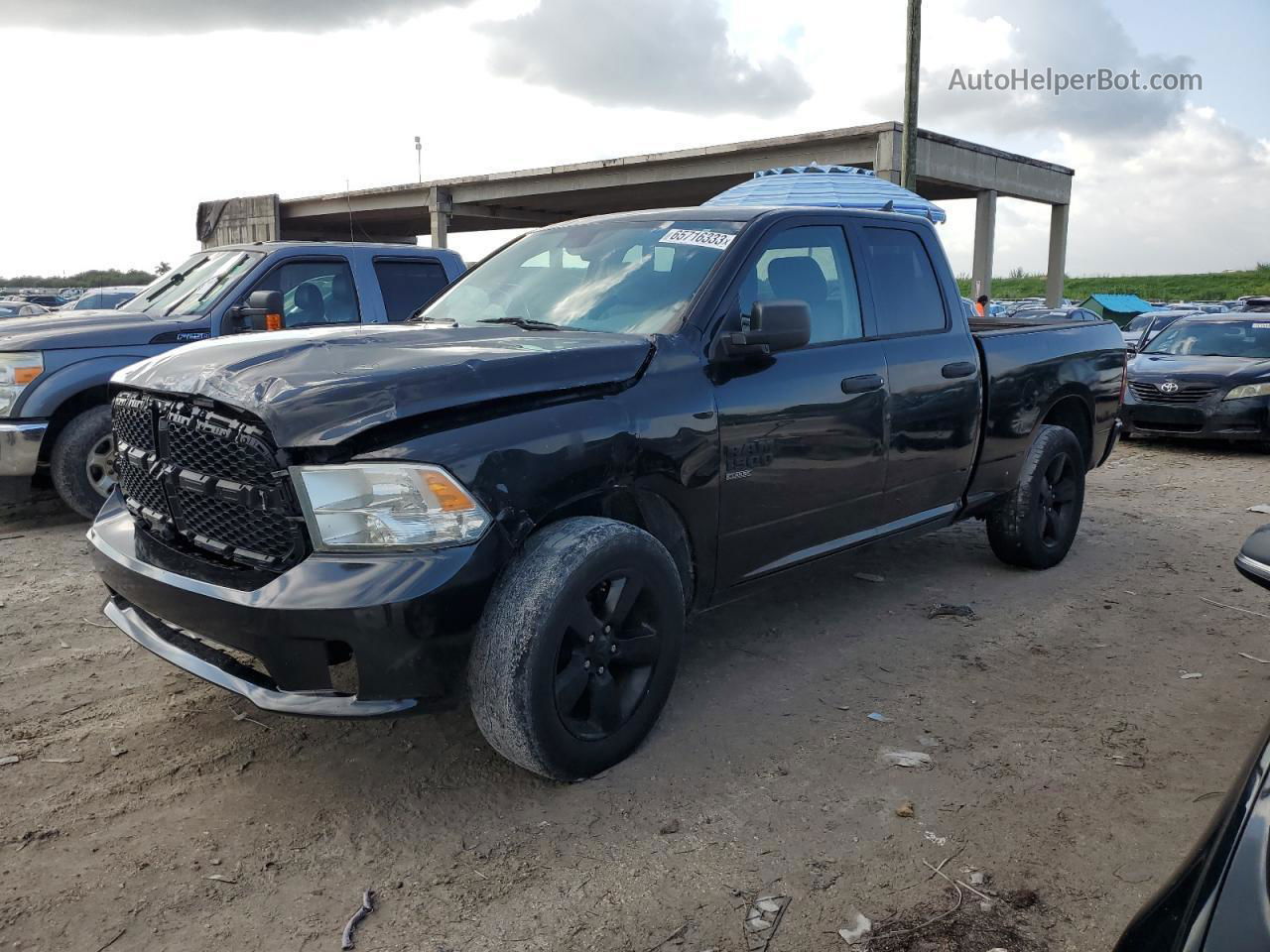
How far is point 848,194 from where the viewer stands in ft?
35.3

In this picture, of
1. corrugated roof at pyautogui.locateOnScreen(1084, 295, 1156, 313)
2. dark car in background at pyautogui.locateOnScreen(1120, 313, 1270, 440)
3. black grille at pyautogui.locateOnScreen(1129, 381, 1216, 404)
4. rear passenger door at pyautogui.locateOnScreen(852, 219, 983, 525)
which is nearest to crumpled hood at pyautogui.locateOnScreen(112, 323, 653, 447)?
rear passenger door at pyautogui.locateOnScreen(852, 219, 983, 525)

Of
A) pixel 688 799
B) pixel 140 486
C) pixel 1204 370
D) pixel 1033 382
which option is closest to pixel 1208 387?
pixel 1204 370

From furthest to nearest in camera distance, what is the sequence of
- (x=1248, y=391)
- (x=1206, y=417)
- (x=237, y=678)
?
1. (x=1206, y=417)
2. (x=1248, y=391)
3. (x=237, y=678)

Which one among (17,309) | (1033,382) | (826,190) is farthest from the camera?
(17,309)

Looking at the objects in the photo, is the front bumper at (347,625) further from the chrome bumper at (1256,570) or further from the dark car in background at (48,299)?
the dark car in background at (48,299)

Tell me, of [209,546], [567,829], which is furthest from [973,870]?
[209,546]

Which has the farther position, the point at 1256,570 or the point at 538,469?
the point at 538,469

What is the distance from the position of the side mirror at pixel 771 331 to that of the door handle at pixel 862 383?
56cm

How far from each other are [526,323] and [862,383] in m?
1.43

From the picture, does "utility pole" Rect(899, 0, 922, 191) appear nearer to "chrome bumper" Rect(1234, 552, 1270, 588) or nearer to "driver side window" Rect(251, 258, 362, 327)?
"driver side window" Rect(251, 258, 362, 327)

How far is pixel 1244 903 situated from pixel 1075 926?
4.50 feet

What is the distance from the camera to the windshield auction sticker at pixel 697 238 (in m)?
3.92

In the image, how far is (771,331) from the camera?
3570mm

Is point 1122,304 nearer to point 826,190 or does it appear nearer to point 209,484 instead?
point 826,190
